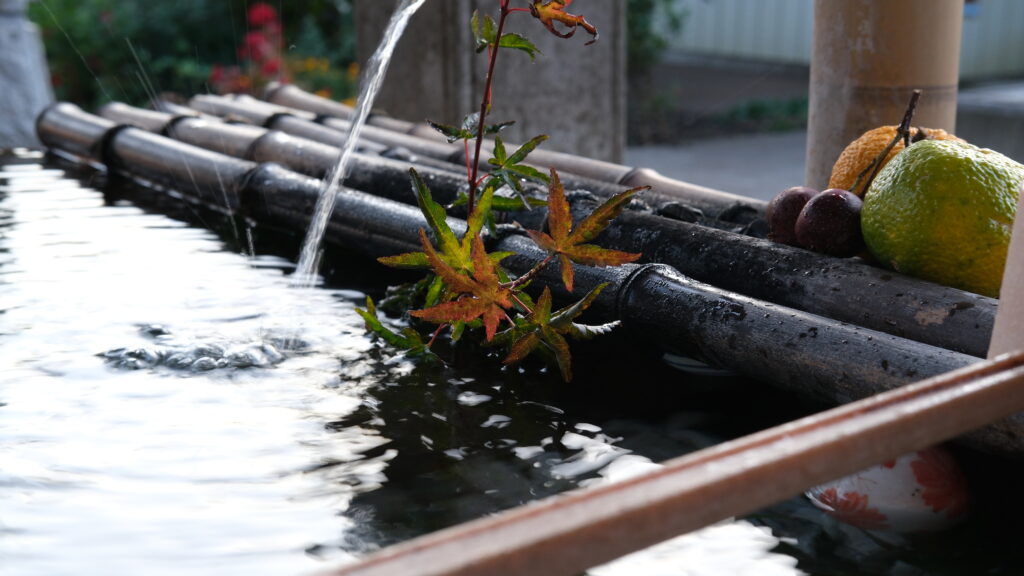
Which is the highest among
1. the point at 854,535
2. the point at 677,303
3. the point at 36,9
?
the point at 36,9

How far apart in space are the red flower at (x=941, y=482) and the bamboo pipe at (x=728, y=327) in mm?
64

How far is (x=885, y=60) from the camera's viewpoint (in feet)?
9.72

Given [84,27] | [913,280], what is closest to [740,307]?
[913,280]

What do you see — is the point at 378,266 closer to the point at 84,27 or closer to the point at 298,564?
the point at 298,564

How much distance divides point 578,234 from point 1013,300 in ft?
2.46

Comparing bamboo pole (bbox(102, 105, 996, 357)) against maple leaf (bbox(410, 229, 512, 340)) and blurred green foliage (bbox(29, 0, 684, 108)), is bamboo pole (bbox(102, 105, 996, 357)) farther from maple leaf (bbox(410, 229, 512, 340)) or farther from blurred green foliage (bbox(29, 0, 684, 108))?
blurred green foliage (bbox(29, 0, 684, 108))

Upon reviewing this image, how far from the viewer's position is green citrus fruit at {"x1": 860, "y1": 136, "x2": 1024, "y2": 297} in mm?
1902

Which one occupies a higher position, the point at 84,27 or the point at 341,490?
the point at 84,27

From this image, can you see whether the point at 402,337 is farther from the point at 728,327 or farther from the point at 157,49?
the point at 157,49

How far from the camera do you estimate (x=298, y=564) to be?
4.53ft

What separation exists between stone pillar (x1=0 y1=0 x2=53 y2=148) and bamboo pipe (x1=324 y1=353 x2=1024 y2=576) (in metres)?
6.31

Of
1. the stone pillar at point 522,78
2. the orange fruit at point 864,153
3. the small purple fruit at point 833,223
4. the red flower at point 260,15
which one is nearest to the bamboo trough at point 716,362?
the small purple fruit at point 833,223

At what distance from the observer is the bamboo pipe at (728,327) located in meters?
1.74

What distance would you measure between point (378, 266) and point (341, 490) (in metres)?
1.39
